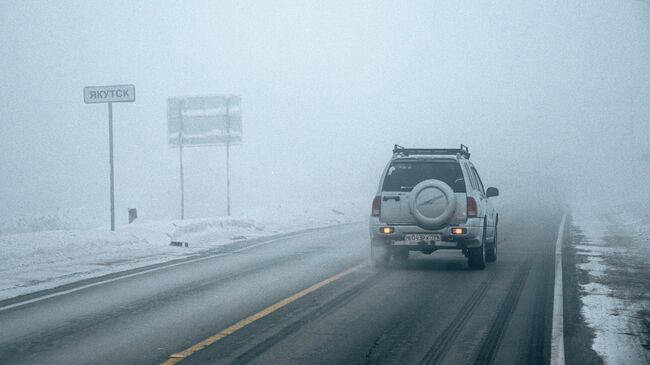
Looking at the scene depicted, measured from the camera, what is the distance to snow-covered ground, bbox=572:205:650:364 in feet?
23.1

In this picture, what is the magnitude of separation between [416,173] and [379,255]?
169cm

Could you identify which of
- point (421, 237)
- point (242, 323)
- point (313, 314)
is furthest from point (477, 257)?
point (242, 323)

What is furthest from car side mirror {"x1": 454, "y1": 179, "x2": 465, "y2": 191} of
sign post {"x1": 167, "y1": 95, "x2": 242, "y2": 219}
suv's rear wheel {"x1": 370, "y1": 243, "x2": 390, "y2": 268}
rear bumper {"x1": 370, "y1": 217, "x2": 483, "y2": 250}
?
sign post {"x1": 167, "y1": 95, "x2": 242, "y2": 219}

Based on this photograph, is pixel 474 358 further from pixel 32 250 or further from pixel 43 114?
pixel 43 114

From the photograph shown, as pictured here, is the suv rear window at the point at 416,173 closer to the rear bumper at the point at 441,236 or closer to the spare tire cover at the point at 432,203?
the spare tire cover at the point at 432,203

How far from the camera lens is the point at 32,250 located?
48.2 feet

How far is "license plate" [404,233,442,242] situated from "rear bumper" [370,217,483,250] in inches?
1.6

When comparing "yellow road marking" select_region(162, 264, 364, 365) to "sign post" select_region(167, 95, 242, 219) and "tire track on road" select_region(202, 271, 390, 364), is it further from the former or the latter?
"sign post" select_region(167, 95, 242, 219)

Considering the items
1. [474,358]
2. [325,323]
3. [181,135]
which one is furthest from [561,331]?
[181,135]

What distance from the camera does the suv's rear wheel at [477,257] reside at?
13.1 m

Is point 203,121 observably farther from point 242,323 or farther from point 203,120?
point 242,323

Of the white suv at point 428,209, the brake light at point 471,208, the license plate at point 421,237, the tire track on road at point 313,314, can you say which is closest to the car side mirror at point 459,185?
the white suv at point 428,209

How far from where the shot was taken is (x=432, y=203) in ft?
41.9

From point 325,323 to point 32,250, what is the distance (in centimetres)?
886
